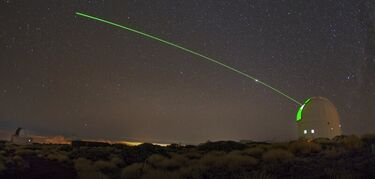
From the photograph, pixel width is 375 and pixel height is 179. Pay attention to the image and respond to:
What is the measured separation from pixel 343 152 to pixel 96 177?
32.6ft

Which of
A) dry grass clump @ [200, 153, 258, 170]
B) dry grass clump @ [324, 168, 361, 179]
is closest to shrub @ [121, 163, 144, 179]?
dry grass clump @ [200, 153, 258, 170]

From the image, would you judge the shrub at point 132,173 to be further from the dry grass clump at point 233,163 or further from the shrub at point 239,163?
the shrub at point 239,163

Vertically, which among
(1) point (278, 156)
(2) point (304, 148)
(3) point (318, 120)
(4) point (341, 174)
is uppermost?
(3) point (318, 120)

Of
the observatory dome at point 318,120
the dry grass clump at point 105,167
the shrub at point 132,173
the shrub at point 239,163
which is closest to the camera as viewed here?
the shrub at point 239,163

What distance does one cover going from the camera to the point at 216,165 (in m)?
15.2

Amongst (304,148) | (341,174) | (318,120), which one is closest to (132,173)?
(341,174)

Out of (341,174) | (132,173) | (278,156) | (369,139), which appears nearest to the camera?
(341,174)

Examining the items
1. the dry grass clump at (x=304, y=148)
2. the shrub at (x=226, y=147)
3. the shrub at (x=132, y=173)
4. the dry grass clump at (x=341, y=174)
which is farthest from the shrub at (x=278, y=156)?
the shrub at (x=226, y=147)

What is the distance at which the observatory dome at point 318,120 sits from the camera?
4497 cm

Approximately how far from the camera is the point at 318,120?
148ft

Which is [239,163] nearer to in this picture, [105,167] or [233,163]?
[233,163]

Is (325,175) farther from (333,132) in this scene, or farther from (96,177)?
(333,132)

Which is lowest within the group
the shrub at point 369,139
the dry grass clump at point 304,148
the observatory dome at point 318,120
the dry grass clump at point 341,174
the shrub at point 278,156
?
the dry grass clump at point 341,174

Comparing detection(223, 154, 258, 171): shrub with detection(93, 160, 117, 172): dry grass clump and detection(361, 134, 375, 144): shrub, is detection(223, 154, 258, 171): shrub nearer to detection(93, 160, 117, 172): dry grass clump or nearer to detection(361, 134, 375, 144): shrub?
detection(93, 160, 117, 172): dry grass clump
